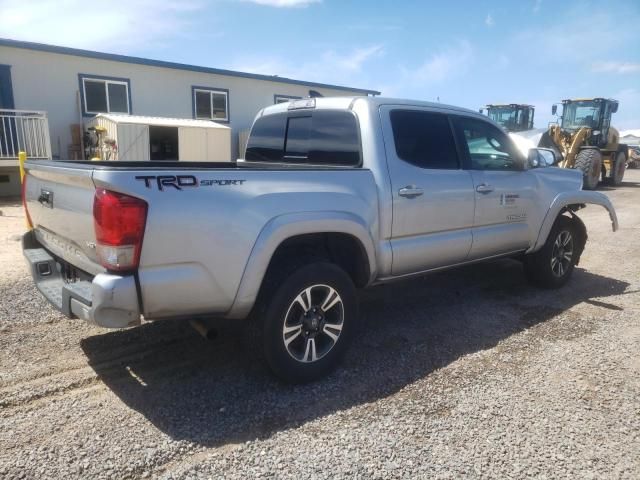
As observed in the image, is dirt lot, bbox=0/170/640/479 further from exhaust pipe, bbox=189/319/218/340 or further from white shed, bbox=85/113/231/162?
white shed, bbox=85/113/231/162

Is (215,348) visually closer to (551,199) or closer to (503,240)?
(503,240)

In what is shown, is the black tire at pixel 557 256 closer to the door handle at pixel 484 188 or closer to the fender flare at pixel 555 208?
the fender flare at pixel 555 208

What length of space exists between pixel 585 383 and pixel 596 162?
52.1 ft

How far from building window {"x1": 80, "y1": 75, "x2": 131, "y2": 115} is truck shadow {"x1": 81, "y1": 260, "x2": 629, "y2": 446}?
11.7m

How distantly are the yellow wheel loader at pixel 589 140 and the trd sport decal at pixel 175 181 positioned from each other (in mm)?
15822

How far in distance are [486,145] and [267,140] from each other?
7.10ft

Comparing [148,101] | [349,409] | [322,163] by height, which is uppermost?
[148,101]

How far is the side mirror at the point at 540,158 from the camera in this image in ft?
15.2

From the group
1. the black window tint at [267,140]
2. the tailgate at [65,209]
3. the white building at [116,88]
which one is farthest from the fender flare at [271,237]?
the white building at [116,88]

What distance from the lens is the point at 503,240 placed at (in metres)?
4.54

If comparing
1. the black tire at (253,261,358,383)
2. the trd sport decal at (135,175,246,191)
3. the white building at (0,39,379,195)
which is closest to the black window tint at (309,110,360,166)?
the black tire at (253,261,358,383)

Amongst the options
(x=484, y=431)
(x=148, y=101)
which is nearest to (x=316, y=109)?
(x=484, y=431)

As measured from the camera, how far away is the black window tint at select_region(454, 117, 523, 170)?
424 cm

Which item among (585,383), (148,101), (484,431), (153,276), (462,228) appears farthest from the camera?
(148,101)
